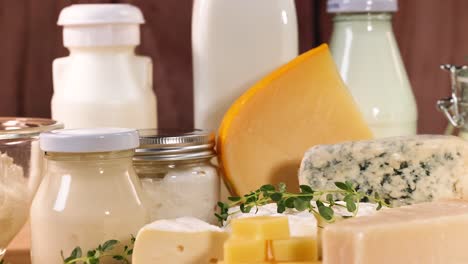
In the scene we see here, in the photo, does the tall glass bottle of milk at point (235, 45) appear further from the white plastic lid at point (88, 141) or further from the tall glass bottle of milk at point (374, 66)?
the white plastic lid at point (88, 141)

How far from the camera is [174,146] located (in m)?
0.87

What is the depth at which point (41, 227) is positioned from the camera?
769mm

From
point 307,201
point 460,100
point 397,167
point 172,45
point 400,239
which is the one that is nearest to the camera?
point 400,239

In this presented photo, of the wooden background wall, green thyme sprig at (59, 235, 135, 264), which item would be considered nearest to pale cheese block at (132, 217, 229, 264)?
green thyme sprig at (59, 235, 135, 264)

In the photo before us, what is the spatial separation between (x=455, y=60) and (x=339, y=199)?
54 cm

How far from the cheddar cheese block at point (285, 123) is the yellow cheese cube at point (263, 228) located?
24 centimetres

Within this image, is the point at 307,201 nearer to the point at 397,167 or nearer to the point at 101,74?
the point at 397,167

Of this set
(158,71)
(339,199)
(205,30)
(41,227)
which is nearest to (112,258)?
(41,227)

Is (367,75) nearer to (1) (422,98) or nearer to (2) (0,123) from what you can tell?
(1) (422,98)

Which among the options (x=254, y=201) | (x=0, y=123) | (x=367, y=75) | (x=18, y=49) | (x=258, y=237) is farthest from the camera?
(x=18, y=49)

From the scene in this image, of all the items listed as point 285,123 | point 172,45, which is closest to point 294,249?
point 285,123

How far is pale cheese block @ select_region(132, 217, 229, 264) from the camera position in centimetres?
73

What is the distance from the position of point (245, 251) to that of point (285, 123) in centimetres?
31

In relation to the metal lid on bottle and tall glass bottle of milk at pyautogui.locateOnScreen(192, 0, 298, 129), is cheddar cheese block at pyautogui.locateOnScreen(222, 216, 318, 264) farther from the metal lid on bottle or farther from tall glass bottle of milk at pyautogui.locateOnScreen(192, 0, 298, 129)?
tall glass bottle of milk at pyautogui.locateOnScreen(192, 0, 298, 129)
